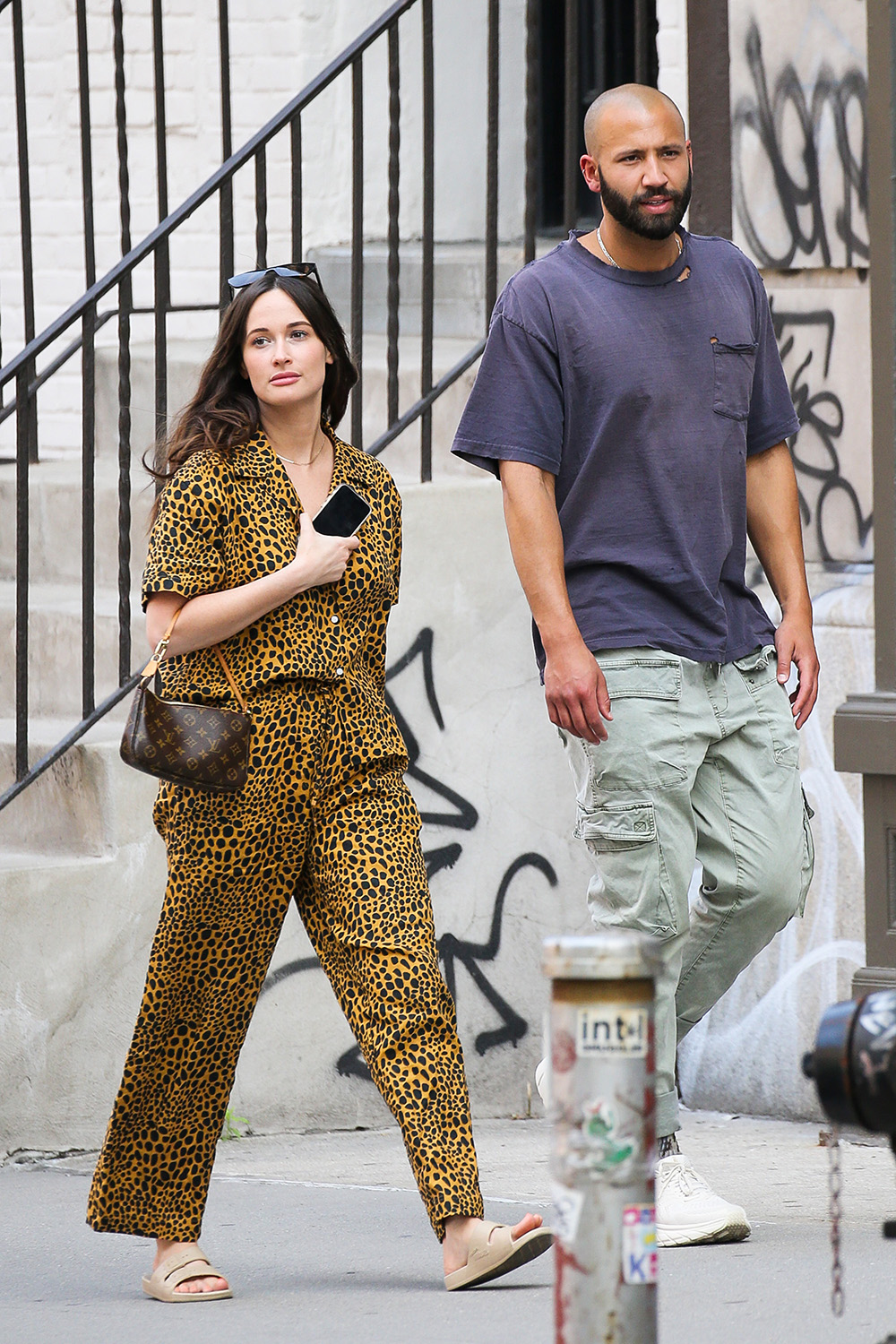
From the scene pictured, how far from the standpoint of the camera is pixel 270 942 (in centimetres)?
394

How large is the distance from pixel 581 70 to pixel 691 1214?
16.0 feet

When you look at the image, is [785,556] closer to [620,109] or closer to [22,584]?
[620,109]

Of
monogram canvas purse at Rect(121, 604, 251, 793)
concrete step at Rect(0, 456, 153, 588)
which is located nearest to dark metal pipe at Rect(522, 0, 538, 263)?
concrete step at Rect(0, 456, 153, 588)

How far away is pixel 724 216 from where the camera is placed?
5.68 meters

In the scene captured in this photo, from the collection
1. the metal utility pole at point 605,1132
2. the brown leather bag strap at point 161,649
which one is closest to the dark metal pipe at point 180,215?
the brown leather bag strap at point 161,649

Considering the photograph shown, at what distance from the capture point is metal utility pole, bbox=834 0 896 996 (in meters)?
4.43

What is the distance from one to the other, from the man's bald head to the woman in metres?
0.65

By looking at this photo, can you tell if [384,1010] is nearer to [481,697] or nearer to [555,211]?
[481,697]

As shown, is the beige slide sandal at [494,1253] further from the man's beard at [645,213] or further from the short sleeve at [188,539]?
the man's beard at [645,213]

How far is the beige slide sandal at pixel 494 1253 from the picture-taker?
3.74 m

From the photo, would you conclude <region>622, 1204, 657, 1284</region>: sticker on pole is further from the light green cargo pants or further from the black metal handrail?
the black metal handrail

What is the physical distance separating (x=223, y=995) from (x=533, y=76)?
3.05 metres

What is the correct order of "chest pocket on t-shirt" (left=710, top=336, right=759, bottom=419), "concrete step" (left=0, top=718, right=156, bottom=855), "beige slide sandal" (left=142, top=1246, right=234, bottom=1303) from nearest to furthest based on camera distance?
1. "beige slide sandal" (left=142, top=1246, right=234, bottom=1303)
2. "chest pocket on t-shirt" (left=710, top=336, right=759, bottom=419)
3. "concrete step" (left=0, top=718, right=156, bottom=855)

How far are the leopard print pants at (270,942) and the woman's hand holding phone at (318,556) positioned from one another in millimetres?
209
